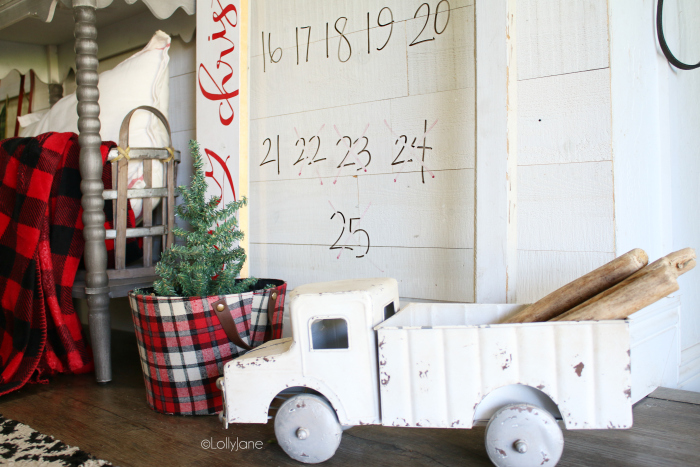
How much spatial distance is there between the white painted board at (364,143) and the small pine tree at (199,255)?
11.5 inches

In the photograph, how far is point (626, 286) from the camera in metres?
0.68

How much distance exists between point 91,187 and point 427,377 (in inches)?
35.3

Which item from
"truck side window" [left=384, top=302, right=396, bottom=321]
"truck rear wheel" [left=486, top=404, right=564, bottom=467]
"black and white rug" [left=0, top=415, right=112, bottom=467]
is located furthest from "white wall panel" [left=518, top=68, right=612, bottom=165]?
"black and white rug" [left=0, top=415, right=112, bottom=467]

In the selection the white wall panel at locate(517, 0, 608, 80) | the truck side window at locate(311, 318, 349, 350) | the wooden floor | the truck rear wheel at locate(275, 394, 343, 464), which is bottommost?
the wooden floor

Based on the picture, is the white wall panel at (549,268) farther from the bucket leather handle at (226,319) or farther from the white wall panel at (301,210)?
the bucket leather handle at (226,319)

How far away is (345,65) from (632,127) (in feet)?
2.04

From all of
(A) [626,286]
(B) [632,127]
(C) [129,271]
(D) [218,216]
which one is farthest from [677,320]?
(C) [129,271]

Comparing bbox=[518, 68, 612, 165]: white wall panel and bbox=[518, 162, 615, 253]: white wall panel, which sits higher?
bbox=[518, 68, 612, 165]: white wall panel

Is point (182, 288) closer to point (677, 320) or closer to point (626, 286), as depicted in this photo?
A: point (626, 286)

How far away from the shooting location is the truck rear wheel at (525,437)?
67cm

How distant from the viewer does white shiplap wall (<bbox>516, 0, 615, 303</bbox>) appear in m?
0.94

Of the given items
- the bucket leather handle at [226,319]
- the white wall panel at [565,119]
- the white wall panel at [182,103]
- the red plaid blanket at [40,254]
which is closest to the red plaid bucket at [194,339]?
the bucket leather handle at [226,319]

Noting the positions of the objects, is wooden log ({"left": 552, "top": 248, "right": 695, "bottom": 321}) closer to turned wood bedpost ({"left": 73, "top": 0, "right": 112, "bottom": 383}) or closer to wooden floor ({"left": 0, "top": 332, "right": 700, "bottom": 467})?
wooden floor ({"left": 0, "top": 332, "right": 700, "bottom": 467})

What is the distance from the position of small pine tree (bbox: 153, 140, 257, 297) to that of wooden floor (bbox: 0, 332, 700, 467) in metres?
0.24
